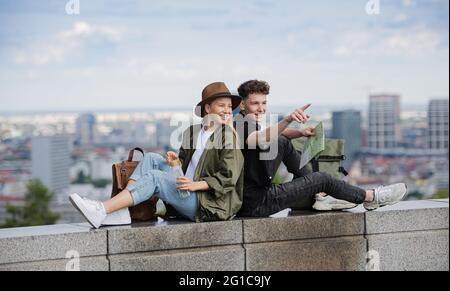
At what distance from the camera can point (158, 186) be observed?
21.7 ft

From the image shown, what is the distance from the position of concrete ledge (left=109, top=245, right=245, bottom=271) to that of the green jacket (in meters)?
0.26

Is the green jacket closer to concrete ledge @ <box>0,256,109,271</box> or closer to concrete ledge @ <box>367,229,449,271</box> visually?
concrete ledge @ <box>0,256,109,271</box>

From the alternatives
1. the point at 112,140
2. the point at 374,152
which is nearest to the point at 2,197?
the point at 112,140

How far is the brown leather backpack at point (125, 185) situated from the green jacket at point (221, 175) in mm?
402

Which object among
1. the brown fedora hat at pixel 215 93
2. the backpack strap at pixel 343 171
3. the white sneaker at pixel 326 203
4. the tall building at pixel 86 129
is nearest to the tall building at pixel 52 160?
the tall building at pixel 86 129

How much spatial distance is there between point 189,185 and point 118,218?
587 mm

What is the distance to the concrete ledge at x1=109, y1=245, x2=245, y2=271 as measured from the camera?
253 inches

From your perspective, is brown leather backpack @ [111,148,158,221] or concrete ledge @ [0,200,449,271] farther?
brown leather backpack @ [111,148,158,221]

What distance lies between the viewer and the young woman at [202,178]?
6.55m

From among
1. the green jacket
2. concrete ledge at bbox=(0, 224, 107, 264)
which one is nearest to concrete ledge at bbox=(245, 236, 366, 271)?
the green jacket

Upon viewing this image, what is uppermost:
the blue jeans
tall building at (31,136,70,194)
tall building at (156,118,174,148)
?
the blue jeans

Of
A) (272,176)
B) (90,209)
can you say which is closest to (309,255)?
(272,176)

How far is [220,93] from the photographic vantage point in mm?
6836
